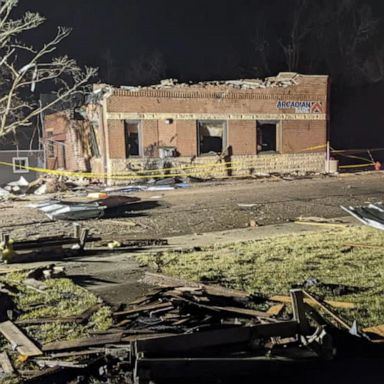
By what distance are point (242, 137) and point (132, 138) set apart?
20.2 feet

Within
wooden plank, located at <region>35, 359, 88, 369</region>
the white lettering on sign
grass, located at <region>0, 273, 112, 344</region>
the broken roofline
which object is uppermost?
the broken roofline

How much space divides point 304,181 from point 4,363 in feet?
67.9

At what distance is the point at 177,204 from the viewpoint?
1781 cm

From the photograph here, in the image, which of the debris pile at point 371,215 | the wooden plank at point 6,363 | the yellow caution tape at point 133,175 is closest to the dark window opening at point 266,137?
the yellow caution tape at point 133,175

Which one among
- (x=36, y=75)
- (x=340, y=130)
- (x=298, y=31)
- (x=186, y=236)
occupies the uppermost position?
(x=298, y=31)

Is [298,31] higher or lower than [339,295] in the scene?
higher

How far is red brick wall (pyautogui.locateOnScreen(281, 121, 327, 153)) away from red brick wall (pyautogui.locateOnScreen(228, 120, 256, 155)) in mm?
2017

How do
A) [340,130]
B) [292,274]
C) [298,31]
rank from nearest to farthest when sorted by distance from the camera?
[292,274] < [340,130] < [298,31]

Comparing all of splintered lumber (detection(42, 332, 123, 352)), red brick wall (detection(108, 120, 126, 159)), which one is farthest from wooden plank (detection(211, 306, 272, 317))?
red brick wall (detection(108, 120, 126, 159))

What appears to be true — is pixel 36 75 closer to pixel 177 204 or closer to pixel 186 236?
pixel 177 204

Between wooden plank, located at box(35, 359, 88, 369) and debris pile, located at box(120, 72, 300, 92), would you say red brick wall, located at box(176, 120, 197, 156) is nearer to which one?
debris pile, located at box(120, 72, 300, 92)

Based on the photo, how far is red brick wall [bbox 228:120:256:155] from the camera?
89.0 ft

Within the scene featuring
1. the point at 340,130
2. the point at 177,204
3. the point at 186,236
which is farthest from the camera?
the point at 340,130

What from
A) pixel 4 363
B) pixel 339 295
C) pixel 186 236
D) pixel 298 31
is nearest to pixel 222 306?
pixel 339 295
